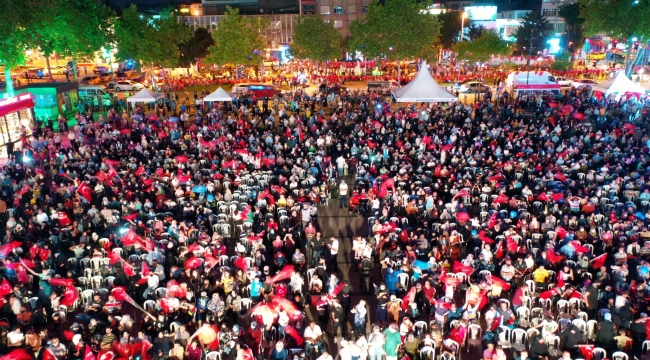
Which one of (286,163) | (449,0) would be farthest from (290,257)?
(449,0)

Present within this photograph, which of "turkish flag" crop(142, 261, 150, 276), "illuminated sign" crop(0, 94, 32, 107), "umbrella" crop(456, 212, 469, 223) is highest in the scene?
"illuminated sign" crop(0, 94, 32, 107)

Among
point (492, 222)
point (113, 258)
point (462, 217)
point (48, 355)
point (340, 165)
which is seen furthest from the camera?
point (340, 165)

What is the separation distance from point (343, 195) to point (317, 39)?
Answer: 3065 centimetres

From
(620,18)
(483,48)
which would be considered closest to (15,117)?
(483,48)

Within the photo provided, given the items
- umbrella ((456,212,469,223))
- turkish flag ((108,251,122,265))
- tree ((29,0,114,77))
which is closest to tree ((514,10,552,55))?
tree ((29,0,114,77))

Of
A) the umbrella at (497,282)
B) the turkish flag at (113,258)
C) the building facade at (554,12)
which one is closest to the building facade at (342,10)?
the building facade at (554,12)

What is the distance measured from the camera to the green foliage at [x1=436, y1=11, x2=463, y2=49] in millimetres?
66500

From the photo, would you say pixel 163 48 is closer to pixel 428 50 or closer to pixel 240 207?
pixel 428 50

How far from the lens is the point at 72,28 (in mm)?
40531

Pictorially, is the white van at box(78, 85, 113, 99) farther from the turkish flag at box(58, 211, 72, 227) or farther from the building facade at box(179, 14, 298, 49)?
the building facade at box(179, 14, 298, 49)

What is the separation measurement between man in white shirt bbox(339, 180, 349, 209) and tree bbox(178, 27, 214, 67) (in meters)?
42.2

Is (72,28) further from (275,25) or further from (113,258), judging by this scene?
(275,25)

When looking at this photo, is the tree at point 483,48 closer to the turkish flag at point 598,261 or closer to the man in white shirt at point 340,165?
the man in white shirt at point 340,165

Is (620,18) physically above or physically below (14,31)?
below
